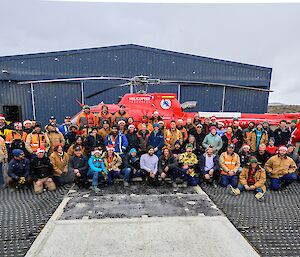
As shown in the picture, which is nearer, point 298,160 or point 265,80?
point 298,160

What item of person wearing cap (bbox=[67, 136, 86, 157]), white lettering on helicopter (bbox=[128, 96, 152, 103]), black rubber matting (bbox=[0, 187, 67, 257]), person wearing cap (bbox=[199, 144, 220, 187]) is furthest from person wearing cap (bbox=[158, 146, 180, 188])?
white lettering on helicopter (bbox=[128, 96, 152, 103])

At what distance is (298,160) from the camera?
618cm

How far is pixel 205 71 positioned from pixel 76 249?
14.0 metres

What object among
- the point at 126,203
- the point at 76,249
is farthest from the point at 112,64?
the point at 76,249

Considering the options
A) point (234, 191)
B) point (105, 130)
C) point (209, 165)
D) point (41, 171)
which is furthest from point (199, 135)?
point (41, 171)

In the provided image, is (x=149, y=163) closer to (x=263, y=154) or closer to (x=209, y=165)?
(x=209, y=165)

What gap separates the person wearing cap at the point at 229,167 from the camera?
571cm

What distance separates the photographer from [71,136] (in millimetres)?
6641

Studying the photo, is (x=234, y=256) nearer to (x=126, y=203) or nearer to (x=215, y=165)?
(x=126, y=203)

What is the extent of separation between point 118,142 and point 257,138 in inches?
161

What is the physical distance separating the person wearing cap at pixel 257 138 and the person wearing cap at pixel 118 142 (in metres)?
3.76

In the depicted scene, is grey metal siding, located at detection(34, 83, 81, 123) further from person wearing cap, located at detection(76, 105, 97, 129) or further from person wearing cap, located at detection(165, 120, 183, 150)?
person wearing cap, located at detection(165, 120, 183, 150)

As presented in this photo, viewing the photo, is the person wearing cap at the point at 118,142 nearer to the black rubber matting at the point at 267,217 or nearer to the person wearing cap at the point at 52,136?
the person wearing cap at the point at 52,136

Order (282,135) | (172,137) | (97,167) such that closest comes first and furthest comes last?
1. (97,167)
2. (172,137)
3. (282,135)
